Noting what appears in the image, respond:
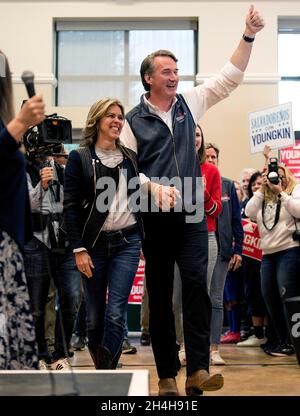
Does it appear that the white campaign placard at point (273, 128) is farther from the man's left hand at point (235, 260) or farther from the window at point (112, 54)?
the window at point (112, 54)

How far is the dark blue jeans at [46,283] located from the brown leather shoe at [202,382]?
1.20 m

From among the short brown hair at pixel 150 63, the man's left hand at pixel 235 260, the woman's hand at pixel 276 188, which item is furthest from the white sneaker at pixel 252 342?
the short brown hair at pixel 150 63

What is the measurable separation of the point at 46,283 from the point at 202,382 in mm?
1472

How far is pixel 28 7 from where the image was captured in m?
9.63

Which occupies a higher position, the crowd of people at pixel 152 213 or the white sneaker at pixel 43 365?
the crowd of people at pixel 152 213

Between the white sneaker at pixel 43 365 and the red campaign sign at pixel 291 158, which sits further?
the red campaign sign at pixel 291 158

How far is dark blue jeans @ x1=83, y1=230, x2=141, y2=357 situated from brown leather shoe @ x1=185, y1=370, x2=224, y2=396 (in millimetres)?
380

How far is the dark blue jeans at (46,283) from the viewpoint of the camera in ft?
13.7

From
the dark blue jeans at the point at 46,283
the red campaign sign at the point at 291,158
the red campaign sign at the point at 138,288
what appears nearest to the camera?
the dark blue jeans at the point at 46,283

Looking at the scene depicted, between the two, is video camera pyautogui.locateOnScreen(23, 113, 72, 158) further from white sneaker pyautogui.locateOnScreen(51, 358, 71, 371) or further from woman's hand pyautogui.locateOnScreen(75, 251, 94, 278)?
white sneaker pyautogui.locateOnScreen(51, 358, 71, 371)

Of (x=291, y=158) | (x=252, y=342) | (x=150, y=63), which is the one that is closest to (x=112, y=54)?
(x=291, y=158)

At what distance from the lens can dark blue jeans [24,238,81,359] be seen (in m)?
4.18
